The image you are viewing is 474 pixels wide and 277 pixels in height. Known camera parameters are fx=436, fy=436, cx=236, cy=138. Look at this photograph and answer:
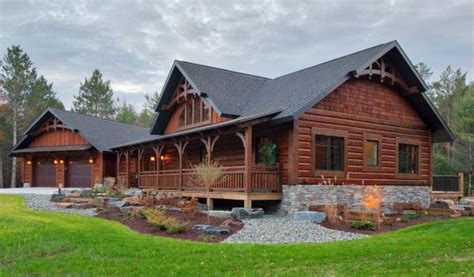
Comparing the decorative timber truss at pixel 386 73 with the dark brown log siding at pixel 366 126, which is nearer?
the dark brown log siding at pixel 366 126

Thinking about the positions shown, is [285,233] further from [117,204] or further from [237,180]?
[117,204]

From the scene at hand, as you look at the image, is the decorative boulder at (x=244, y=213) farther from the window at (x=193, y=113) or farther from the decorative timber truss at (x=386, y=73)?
the decorative timber truss at (x=386, y=73)

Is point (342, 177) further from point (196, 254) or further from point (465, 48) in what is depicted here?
point (465, 48)

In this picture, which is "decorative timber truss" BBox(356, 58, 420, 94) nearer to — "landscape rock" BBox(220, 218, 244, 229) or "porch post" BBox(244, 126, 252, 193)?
"porch post" BBox(244, 126, 252, 193)

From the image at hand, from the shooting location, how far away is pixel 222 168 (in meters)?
15.6

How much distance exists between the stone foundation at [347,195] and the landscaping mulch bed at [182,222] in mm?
2996

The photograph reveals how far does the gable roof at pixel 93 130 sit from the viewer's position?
1108 inches

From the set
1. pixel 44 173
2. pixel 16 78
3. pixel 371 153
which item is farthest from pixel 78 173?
pixel 371 153

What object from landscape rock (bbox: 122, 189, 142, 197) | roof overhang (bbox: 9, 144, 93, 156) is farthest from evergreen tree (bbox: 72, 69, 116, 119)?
landscape rock (bbox: 122, 189, 142, 197)

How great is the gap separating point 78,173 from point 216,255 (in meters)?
24.2

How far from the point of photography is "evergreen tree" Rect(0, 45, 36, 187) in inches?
1678

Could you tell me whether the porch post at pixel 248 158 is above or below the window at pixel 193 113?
below

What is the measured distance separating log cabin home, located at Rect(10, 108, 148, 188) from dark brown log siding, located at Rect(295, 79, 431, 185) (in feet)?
51.7

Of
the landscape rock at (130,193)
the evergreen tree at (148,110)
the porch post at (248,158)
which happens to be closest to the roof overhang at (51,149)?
the landscape rock at (130,193)
